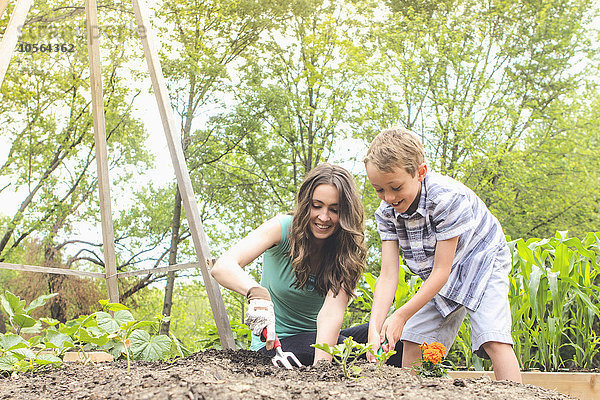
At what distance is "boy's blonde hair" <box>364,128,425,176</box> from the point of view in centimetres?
142

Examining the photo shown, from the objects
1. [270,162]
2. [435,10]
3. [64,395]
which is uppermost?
[435,10]

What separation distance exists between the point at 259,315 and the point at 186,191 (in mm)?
898

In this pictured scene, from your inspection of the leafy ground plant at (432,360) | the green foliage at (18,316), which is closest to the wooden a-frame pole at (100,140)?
the green foliage at (18,316)

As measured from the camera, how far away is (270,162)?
26.5ft

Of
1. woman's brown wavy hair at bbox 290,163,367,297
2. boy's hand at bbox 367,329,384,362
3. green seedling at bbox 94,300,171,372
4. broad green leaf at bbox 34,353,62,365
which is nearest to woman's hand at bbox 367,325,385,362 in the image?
boy's hand at bbox 367,329,384,362

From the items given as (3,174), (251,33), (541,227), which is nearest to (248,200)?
(251,33)

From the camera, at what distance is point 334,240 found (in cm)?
172

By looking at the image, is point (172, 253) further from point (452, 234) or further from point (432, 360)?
point (432, 360)

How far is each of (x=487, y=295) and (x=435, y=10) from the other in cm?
881

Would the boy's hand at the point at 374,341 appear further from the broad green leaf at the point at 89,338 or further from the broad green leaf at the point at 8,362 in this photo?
the broad green leaf at the point at 8,362

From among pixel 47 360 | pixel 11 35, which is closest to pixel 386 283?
pixel 47 360

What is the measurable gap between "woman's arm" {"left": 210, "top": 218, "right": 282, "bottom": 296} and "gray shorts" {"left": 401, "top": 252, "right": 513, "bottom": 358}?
1.97 ft

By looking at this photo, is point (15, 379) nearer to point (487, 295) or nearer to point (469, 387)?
point (469, 387)

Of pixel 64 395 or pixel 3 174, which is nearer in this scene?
pixel 64 395
